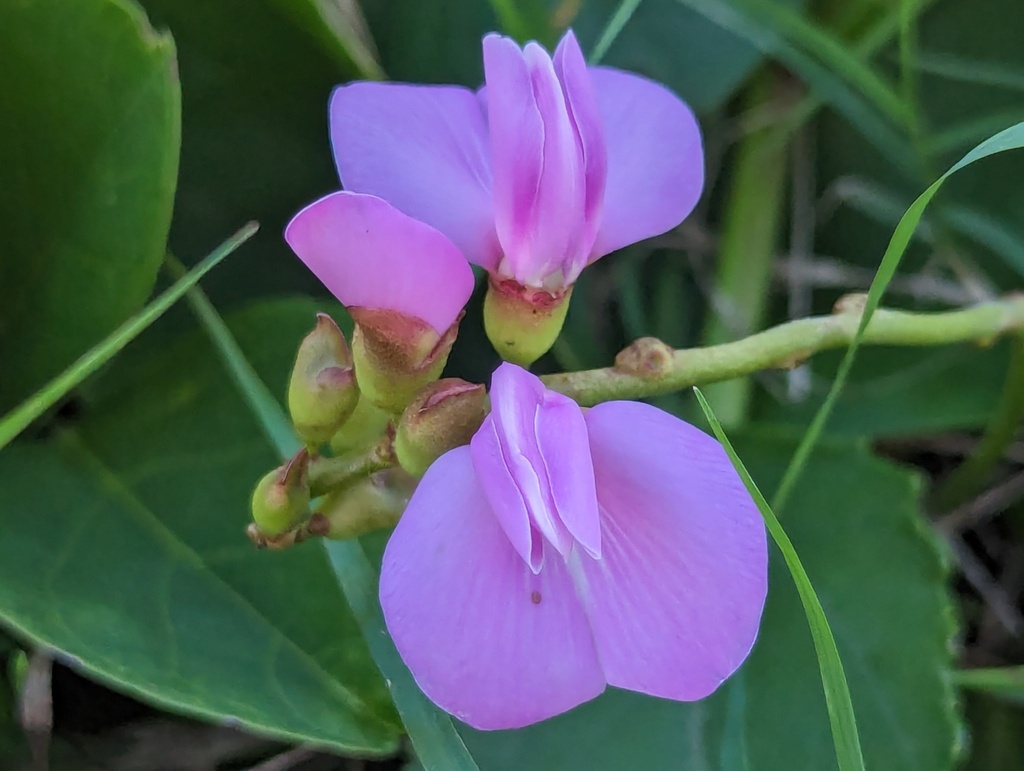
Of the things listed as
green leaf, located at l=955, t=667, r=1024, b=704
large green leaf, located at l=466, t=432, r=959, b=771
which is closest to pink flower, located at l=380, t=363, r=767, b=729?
large green leaf, located at l=466, t=432, r=959, b=771

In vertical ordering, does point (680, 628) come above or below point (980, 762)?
above

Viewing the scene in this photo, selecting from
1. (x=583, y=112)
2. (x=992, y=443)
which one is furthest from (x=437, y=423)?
(x=992, y=443)

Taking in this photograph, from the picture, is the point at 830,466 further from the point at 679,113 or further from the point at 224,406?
the point at 224,406

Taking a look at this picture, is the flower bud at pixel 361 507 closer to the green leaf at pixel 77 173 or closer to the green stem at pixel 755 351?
the green stem at pixel 755 351

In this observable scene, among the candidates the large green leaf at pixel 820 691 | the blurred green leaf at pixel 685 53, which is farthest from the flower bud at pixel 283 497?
the blurred green leaf at pixel 685 53

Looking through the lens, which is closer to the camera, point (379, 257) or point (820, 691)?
point (379, 257)

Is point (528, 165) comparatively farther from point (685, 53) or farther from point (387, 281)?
point (685, 53)

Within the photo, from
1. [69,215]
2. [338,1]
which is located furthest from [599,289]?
[69,215]
